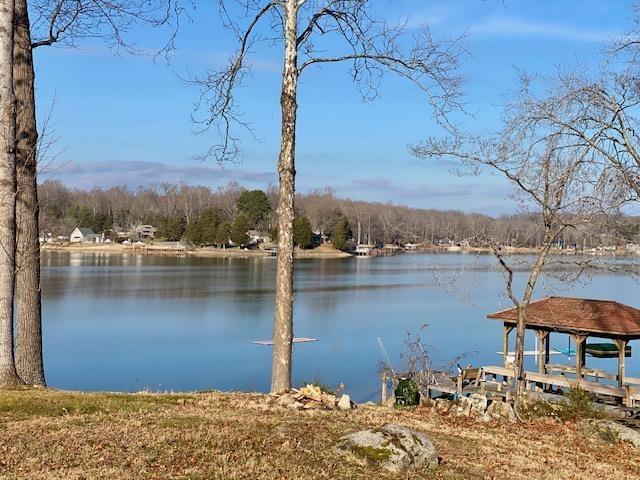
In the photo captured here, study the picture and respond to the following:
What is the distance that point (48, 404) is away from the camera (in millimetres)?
7184

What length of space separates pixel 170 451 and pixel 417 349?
13690 mm

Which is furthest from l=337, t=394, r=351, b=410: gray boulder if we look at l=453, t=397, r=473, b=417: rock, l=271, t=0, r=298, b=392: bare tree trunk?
l=453, t=397, r=473, b=417: rock

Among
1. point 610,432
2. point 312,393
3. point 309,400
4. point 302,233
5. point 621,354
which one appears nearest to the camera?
A: point 309,400

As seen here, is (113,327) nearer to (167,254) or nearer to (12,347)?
(12,347)

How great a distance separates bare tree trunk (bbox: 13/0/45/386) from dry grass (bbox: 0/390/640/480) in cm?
111

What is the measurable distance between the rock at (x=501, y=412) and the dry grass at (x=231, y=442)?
397mm

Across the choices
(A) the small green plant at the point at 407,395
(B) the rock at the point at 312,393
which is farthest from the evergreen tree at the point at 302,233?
(B) the rock at the point at 312,393

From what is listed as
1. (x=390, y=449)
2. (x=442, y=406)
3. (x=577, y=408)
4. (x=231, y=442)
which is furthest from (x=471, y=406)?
(x=231, y=442)

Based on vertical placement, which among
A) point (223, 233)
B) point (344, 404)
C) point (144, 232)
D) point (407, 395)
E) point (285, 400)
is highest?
point (144, 232)

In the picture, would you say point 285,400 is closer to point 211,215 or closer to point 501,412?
point 501,412

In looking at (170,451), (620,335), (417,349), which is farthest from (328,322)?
(170,451)

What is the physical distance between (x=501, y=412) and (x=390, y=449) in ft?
14.4

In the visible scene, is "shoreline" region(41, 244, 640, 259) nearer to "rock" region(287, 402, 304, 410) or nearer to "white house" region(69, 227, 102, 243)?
"white house" region(69, 227, 102, 243)

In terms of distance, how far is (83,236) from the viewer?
10906 cm
